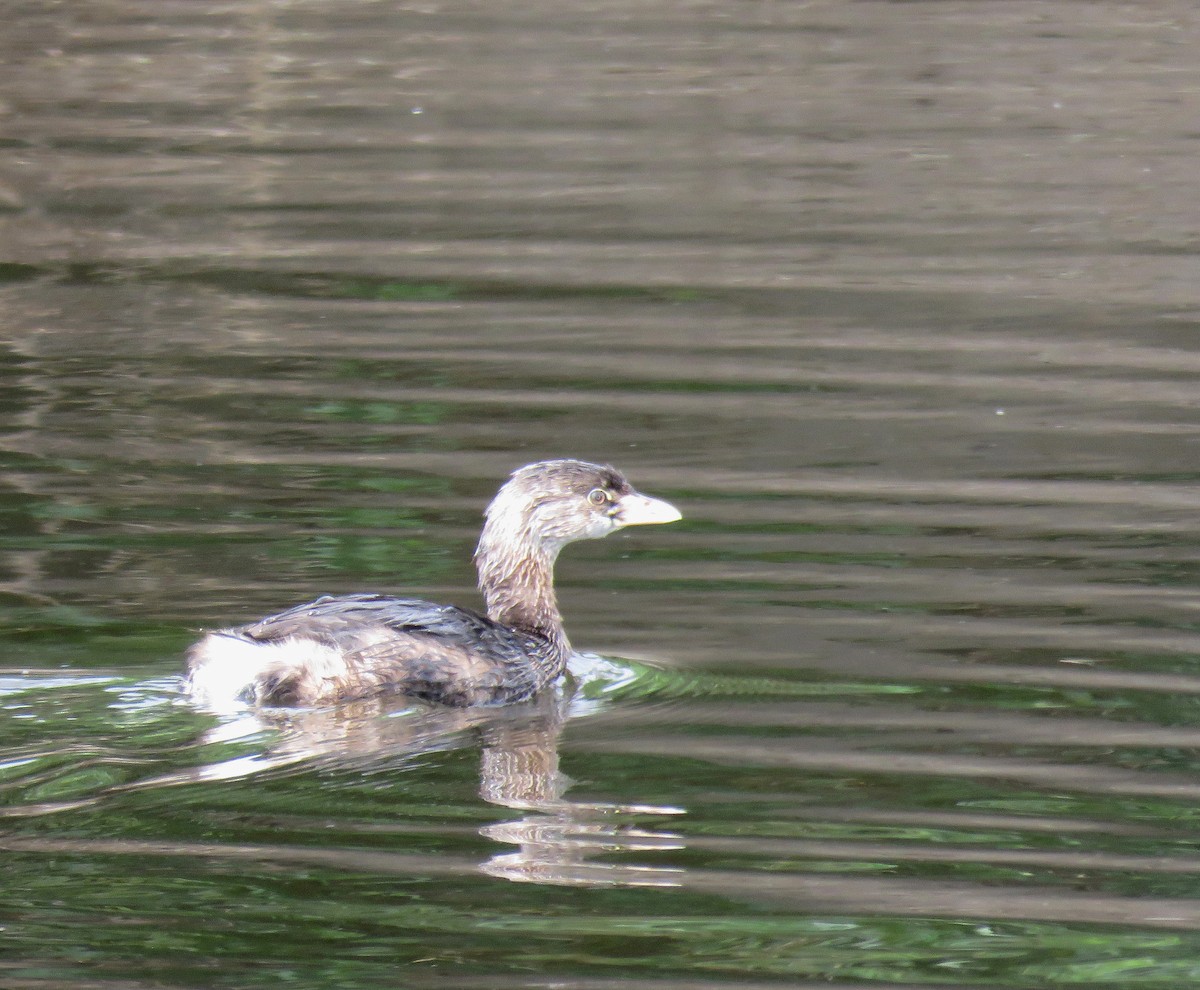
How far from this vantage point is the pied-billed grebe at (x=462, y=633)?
6.83 m

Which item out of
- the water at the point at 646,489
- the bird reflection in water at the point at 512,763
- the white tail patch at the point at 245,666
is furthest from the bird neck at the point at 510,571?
the white tail patch at the point at 245,666

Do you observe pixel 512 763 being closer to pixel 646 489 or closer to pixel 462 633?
pixel 462 633

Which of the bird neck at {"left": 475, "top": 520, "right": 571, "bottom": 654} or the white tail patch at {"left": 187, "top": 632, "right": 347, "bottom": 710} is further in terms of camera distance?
the bird neck at {"left": 475, "top": 520, "right": 571, "bottom": 654}

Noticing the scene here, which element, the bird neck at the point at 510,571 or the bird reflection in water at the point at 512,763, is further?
the bird neck at the point at 510,571

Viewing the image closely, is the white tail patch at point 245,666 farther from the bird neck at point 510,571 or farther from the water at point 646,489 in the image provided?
the bird neck at point 510,571

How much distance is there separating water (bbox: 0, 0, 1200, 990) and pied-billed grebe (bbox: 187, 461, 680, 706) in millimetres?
145

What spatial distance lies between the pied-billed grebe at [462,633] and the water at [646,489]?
0.14 meters

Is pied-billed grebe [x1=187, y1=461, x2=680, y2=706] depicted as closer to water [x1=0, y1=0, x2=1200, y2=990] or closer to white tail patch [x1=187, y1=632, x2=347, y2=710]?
white tail patch [x1=187, y1=632, x2=347, y2=710]

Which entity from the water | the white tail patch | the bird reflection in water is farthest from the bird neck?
the white tail patch

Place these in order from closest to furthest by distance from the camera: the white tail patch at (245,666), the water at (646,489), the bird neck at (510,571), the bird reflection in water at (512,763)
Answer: the water at (646,489) < the bird reflection in water at (512,763) < the white tail patch at (245,666) < the bird neck at (510,571)

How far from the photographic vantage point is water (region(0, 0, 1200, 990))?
5.28 m

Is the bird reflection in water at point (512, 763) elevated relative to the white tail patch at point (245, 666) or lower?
A: lower

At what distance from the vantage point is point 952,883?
541 cm

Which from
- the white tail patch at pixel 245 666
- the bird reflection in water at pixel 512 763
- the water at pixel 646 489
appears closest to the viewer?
the water at pixel 646 489
